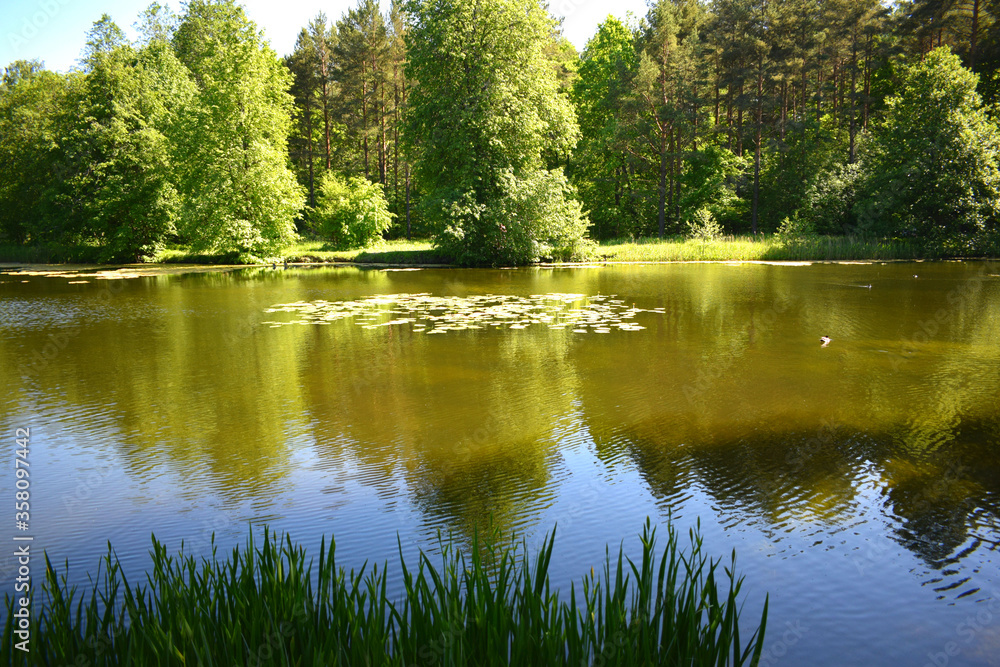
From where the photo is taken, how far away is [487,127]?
90.6ft

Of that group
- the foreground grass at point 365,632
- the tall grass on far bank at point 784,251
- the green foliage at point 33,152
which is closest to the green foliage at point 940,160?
the tall grass on far bank at point 784,251

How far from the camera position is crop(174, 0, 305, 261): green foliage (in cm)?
3033

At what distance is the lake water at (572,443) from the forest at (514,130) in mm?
16592

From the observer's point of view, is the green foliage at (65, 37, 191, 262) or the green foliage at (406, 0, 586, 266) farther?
the green foliage at (65, 37, 191, 262)

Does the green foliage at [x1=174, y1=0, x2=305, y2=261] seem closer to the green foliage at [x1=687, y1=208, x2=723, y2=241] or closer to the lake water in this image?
the lake water

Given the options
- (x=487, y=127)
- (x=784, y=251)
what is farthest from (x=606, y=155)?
(x=487, y=127)

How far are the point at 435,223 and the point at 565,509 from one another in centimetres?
2366

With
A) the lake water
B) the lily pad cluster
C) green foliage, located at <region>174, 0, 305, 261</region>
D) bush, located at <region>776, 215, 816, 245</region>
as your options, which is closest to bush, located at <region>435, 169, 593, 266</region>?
green foliage, located at <region>174, 0, 305, 261</region>

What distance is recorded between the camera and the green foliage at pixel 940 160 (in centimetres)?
2806

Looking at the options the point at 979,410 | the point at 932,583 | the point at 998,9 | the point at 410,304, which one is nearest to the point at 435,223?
the point at 410,304

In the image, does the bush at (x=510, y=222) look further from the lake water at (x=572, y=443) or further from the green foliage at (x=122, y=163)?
the green foliage at (x=122, y=163)

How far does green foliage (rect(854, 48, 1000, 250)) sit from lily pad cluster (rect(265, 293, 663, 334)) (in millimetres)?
19677

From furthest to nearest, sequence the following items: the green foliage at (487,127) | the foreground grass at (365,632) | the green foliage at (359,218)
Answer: the green foliage at (359,218), the green foliage at (487,127), the foreground grass at (365,632)

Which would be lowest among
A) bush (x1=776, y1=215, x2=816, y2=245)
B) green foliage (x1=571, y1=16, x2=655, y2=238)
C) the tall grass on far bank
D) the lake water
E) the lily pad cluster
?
the lake water
